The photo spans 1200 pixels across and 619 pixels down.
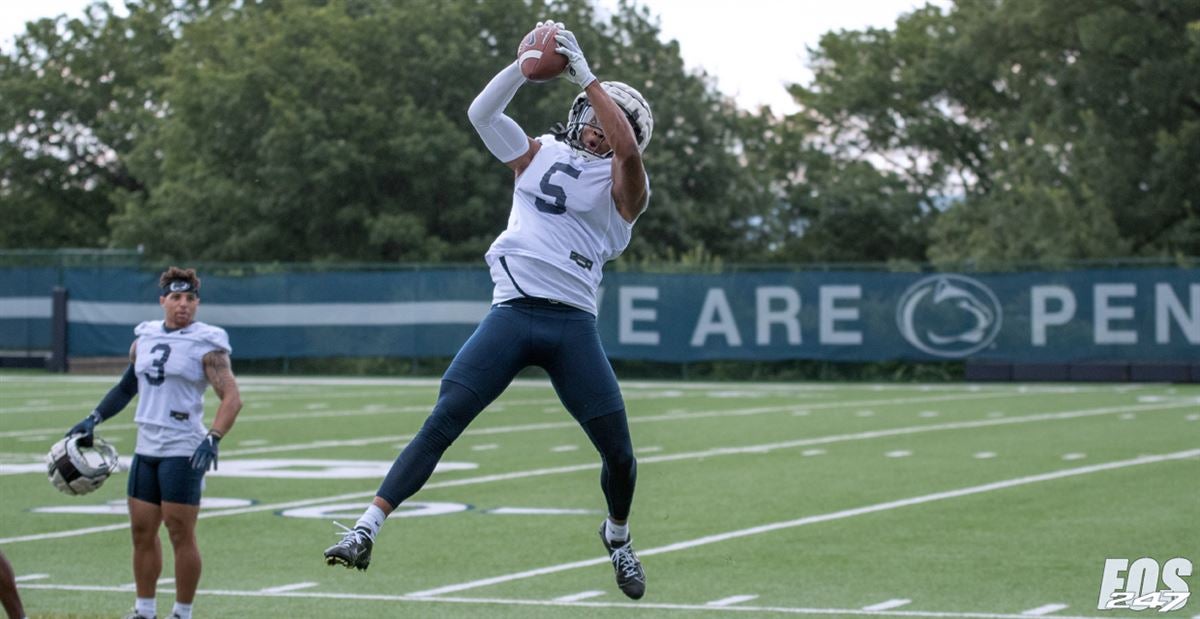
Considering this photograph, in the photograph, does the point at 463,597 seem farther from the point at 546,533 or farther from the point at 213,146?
the point at 213,146

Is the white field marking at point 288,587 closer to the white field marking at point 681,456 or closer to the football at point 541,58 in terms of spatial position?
the white field marking at point 681,456

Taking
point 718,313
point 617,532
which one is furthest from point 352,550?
point 718,313

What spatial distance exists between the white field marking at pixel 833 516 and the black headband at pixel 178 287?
7.19 ft

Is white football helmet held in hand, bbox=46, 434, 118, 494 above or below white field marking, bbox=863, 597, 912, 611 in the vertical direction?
above

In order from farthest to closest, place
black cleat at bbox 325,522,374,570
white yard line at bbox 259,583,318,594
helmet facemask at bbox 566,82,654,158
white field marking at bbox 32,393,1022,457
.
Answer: white field marking at bbox 32,393,1022,457
white yard line at bbox 259,583,318,594
helmet facemask at bbox 566,82,654,158
black cleat at bbox 325,522,374,570

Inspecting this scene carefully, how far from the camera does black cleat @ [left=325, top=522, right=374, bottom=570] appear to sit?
21.3 ft

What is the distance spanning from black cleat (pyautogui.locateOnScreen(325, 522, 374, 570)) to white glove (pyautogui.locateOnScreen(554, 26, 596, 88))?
1900 mm

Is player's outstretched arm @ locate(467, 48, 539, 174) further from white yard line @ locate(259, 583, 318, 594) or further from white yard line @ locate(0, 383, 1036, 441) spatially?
white yard line @ locate(0, 383, 1036, 441)

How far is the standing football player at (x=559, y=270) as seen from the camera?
718cm

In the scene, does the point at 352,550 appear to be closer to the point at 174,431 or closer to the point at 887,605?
the point at 174,431

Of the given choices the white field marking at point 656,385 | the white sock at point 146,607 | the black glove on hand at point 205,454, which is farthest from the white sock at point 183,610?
the white field marking at point 656,385

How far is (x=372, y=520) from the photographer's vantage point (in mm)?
→ 6820

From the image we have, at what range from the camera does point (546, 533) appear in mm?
13203

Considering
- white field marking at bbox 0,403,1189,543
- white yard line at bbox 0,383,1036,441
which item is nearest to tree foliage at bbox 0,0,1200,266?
white yard line at bbox 0,383,1036,441
